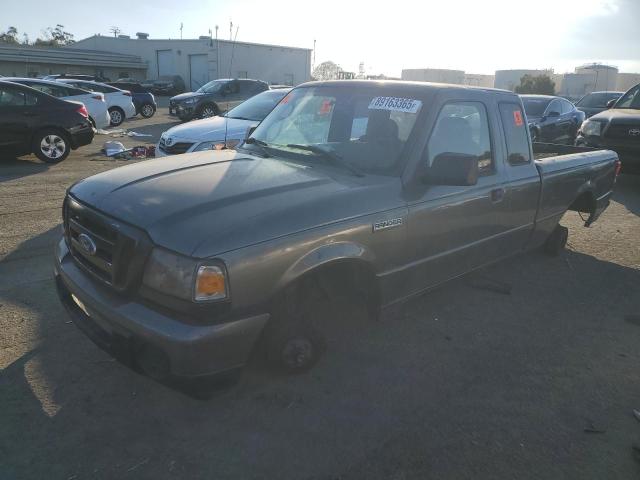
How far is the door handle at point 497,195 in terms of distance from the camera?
13.0ft

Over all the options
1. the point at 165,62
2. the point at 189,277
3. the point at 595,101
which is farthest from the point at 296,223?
the point at 165,62

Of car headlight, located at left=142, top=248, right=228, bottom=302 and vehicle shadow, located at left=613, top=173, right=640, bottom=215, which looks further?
vehicle shadow, located at left=613, top=173, right=640, bottom=215

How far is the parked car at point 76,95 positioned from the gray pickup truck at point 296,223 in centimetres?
1094

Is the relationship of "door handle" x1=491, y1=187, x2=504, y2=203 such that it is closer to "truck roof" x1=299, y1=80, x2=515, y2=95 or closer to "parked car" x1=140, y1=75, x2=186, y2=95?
"truck roof" x1=299, y1=80, x2=515, y2=95

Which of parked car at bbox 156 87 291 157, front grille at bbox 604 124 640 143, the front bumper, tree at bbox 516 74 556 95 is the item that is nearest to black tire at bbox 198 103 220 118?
parked car at bbox 156 87 291 157

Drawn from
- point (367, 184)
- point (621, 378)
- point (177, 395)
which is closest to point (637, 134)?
point (621, 378)

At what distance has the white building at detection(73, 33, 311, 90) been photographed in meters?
44.2

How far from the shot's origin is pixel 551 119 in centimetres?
1280

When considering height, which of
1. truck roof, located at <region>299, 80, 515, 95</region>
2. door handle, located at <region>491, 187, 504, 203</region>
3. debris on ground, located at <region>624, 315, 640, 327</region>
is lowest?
debris on ground, located at <region>624, 315, 640, 327</region>

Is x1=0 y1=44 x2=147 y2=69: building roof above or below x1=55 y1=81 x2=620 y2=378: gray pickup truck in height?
above

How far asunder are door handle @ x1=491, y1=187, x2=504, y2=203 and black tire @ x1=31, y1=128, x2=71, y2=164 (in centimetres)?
907

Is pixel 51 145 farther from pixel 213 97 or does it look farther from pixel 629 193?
pixel 629 193

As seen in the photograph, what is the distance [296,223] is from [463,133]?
1.85 metres

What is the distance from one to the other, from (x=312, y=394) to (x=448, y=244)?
149 centimetres
